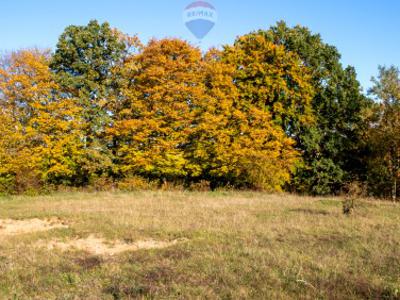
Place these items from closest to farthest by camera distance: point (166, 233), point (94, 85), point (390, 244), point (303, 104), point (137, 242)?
point (390, 244) < point (137, 242) < point (166, 233) < point (94, 85) < point (303, 104)

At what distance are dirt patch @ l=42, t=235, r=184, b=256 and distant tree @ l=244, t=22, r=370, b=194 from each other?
22.2 metres

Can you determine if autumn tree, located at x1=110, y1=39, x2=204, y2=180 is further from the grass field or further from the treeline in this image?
the grass field

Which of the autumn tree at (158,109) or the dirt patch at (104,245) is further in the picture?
the autumn tree at (158,109)

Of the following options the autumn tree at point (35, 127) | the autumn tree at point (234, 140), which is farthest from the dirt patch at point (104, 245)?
the autumn tree at point (234, 140)

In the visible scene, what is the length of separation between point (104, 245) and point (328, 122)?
83.1ft

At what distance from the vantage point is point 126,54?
99.3 feet

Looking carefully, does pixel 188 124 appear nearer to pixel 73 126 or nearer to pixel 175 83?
pixel 175 83

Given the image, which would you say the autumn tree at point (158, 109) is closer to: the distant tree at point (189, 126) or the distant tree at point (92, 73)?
the distant tree at point (189, 126)

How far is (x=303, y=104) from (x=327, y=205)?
14.6 metres

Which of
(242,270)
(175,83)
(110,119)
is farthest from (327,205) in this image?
(110,119)

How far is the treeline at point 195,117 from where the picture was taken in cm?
2662

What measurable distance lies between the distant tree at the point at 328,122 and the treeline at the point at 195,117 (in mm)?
89

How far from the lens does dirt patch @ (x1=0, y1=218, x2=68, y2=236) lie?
12995 millimetres

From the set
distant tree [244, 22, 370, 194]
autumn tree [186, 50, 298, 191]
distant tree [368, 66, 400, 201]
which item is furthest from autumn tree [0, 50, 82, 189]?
distant tree [368, 66, 400, 201]
